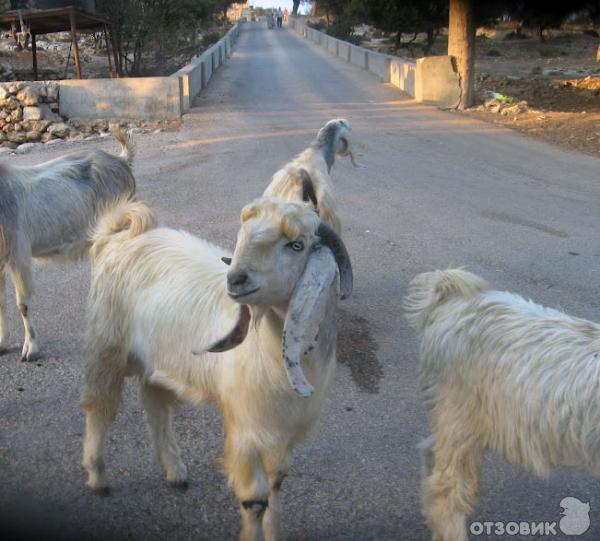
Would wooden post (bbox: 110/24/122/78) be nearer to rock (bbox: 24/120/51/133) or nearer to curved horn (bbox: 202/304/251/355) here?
rock (bbox: 24/120/51/133)

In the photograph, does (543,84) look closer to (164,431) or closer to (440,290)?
(440,290)

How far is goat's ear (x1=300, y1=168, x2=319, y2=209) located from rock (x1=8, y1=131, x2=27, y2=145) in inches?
434

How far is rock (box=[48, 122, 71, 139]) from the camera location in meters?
15.2

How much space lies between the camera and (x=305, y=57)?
1474 inches

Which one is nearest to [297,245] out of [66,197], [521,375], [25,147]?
[521,375]

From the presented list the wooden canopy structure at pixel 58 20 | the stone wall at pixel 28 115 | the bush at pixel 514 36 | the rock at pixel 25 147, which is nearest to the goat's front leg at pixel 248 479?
the rock at pixel 25 147

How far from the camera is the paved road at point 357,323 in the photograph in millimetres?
3576

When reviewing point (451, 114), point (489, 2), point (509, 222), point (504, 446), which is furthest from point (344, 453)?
point (489, 2)

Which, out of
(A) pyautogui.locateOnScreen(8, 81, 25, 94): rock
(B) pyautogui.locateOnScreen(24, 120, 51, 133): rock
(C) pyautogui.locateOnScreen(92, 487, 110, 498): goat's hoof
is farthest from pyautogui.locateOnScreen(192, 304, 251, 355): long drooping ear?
(A) pyautogui.locateOnScreen(8, 81, 25, 94): rock

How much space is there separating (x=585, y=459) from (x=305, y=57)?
121ft

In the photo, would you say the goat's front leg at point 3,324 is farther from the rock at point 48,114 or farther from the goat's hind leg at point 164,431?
the rock at point 48,114

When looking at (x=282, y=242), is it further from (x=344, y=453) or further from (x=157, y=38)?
(x=157, y=38)

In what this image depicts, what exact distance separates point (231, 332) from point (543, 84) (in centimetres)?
2351

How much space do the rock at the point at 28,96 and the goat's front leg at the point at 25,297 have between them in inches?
453
